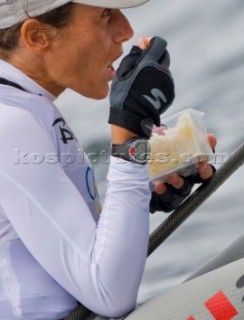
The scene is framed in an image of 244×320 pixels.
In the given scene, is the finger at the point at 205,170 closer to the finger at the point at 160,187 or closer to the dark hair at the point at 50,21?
the finger at the point at 160,187

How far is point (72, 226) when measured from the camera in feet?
4.47

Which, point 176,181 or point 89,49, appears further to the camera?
point 176,181

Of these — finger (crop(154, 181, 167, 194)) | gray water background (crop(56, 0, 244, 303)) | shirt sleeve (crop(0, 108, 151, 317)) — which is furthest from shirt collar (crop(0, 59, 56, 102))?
gray water background (crop(56, 0, 244, 303))

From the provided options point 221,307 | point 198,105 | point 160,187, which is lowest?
point 198,105

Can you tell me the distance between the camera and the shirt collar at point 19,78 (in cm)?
148

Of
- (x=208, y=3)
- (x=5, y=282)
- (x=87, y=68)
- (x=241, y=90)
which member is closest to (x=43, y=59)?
(x=87, y=68)

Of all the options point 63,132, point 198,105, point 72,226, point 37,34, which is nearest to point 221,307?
point 72,226

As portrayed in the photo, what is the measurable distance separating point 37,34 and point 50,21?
0.9 inches

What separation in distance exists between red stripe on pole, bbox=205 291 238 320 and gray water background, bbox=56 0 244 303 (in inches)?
48.0

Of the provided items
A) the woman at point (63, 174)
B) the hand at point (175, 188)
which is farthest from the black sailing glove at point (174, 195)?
the woman at point (63, 174)

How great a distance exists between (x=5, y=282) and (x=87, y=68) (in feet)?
0.99

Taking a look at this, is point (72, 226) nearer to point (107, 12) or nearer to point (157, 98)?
point (157, 98)

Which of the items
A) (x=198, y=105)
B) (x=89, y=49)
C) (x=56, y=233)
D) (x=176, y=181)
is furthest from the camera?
(x=198, y=105)

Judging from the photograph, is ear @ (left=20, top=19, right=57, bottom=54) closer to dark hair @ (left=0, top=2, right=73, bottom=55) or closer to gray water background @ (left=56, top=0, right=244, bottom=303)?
dark hair @ (left=0, top=2, right=73, bottom=55)
